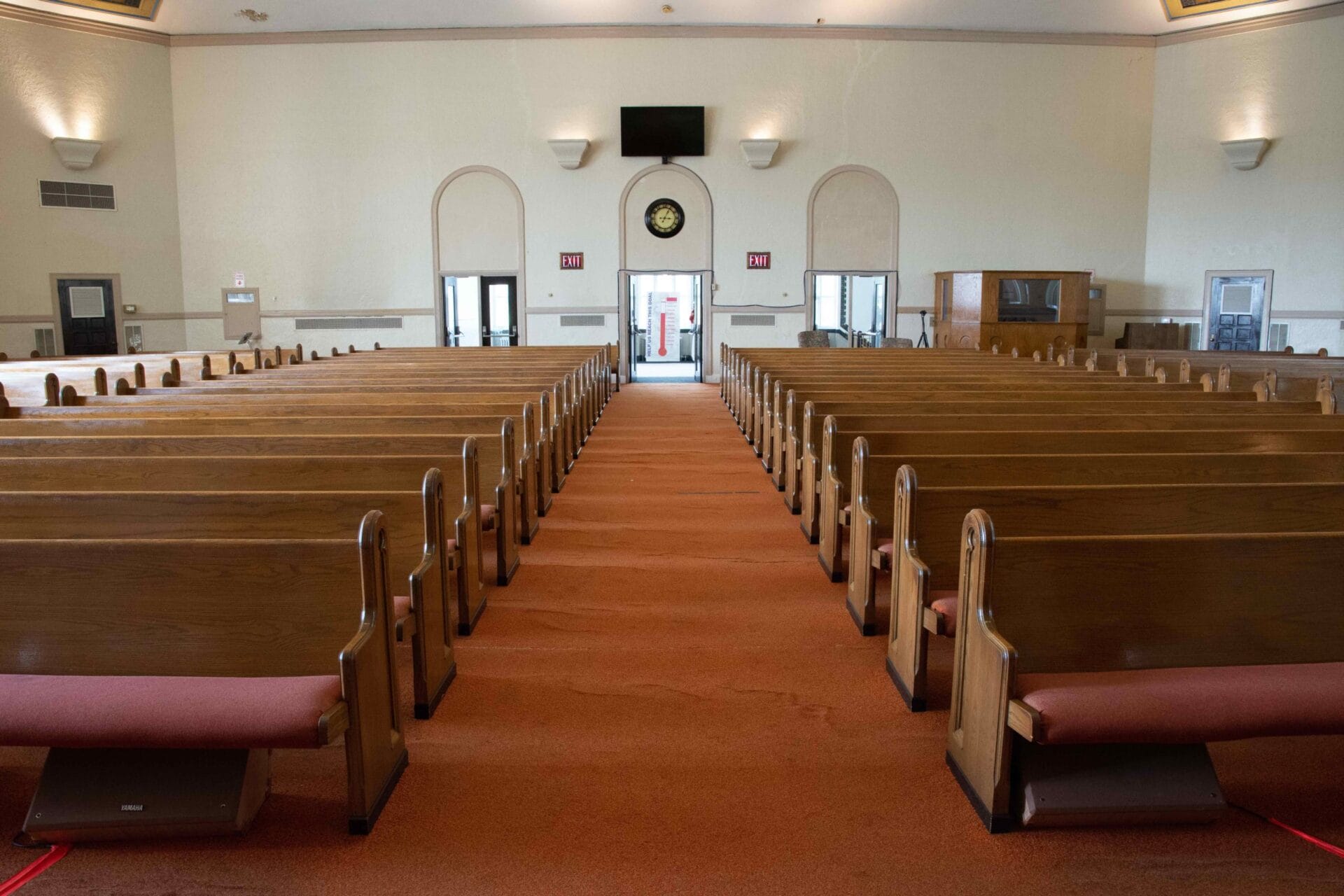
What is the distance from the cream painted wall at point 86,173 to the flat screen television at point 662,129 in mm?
6358

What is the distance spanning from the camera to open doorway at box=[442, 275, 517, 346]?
12.9 m

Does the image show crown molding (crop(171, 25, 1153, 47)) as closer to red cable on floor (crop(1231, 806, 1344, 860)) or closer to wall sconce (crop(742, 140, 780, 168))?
wall sconce (crop(742, 140, 780, 168))

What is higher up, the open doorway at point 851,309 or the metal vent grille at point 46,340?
the open doorway at point 851,309

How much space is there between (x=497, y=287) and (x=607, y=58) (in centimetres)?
348

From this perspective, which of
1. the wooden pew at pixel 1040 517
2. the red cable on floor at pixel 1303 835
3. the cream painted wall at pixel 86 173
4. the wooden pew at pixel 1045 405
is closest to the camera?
the red cable on floor at pixel 1303 835

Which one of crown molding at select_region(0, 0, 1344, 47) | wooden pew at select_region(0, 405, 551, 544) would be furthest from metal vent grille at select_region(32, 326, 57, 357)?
wooden pew at select_region(0, 405, 551, 544)

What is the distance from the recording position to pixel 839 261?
505 inches

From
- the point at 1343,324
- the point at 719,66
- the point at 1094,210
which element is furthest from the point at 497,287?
the point at 1343,324

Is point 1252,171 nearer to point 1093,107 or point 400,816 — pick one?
point 1093,107

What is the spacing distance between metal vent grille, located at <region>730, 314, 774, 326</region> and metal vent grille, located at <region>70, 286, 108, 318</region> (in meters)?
8.55

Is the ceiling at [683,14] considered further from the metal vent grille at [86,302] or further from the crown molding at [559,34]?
the metal vent grille at [86,302]

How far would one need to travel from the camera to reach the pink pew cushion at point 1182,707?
175cm

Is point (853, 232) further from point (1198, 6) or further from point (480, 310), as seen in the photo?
point (480, 310)

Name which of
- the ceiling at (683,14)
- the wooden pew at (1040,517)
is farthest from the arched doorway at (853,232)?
the wooden pew at (1040,517)
